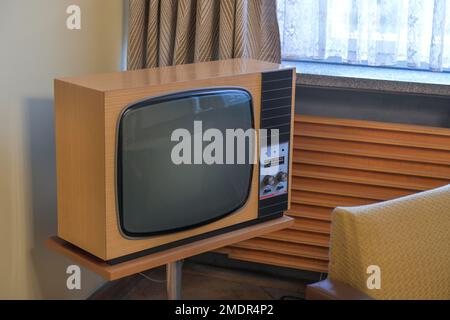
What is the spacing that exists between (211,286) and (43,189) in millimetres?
819

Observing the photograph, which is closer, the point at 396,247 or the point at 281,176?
the point at 396,247

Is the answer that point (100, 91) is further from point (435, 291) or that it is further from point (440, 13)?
point (440, 13)

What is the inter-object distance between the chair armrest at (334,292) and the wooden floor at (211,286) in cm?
103

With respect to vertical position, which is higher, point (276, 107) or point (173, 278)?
point (276, 107)

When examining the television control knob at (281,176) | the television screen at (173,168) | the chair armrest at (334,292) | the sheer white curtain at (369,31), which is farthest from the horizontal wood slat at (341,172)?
the chair armrest at (334,292)

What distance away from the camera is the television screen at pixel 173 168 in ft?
5.45

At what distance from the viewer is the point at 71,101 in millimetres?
1701

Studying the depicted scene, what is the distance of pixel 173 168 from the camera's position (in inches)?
68.7

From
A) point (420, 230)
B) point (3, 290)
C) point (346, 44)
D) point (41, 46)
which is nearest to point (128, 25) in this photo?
point (41, 46)

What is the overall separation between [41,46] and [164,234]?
2.02 ft

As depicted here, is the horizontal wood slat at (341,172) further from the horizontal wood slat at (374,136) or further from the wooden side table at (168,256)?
the wooden side table at (168,256)

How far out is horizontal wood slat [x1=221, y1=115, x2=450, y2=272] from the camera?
238cm

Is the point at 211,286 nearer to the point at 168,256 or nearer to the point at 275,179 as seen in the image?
the point at 275,179

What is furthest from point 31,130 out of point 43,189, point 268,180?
point 268,180
